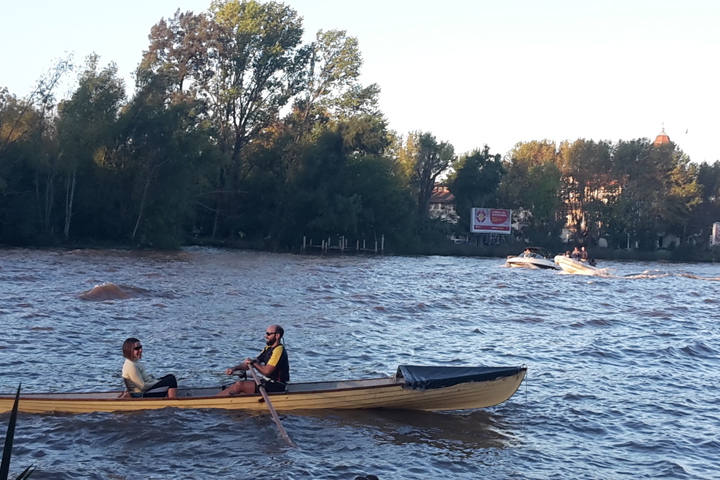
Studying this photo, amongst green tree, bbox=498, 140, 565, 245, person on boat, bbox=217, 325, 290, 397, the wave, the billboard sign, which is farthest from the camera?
green tree, bbox=498, 140, 565, 245

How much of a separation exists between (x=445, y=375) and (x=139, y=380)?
4.67 meters

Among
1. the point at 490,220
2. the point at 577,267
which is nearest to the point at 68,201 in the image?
the point at 577,267

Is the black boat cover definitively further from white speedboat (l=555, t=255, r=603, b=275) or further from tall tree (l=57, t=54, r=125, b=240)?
tall tree (l=57, t=54, r=125, b=240)

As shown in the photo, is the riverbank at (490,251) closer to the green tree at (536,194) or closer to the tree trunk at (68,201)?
the green tree at (536,194)

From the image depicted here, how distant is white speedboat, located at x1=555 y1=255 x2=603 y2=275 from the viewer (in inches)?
1859

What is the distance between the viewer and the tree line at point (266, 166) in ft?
169

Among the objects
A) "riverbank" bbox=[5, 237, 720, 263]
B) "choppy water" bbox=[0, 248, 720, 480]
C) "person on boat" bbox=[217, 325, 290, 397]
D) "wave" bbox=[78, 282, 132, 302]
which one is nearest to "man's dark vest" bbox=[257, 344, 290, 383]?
"person on boat" bbox=[217, 325, 290, 397]

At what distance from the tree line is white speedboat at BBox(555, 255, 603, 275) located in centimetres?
2172

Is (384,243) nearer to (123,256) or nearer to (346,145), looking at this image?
(346,145)

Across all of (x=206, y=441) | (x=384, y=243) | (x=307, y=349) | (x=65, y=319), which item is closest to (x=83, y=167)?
(x=384, y=243)

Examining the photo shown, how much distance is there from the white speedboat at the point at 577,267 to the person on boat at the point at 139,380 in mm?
39362

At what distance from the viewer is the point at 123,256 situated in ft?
152

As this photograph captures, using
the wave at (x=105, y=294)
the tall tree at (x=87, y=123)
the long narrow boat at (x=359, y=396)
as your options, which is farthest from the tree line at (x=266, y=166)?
the long narrow boat at (x=359, y=396)

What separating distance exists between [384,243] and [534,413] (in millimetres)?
58494
